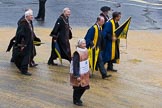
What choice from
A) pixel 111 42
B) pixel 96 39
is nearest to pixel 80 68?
pixel 96 39

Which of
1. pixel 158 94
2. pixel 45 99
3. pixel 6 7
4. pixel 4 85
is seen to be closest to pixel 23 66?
pixel 4 85

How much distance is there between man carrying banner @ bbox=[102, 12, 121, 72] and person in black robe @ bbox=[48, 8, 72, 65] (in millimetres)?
1086

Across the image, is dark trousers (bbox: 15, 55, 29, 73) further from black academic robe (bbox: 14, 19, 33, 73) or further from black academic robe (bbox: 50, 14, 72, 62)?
black academic robe (bbox: 50, 14, 72, 62)

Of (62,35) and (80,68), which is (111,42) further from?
(80,68)

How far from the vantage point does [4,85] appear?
40.2 feet

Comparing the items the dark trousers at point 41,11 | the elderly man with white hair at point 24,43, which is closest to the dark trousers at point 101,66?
the elderly man with white hair at point 24,43

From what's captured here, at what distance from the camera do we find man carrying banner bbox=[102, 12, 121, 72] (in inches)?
558

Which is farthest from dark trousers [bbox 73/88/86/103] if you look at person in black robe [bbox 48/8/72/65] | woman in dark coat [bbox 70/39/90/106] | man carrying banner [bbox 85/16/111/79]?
person in black robe [bbox 48/8/72/65]

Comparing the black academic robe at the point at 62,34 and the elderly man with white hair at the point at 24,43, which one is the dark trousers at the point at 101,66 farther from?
the elderly man with white hair at the point at 24,43

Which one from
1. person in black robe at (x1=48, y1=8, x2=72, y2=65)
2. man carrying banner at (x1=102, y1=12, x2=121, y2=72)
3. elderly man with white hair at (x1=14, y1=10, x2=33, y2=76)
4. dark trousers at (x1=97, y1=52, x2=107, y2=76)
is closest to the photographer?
elderly man with white hair at (x1=14, y1=10, x2=33, y2=76)

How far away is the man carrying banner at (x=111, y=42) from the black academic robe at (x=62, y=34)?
108 centimetres

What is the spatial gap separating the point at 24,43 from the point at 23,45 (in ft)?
0.20

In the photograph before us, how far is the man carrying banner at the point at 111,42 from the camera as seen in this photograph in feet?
46.5

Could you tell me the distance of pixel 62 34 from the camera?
47.5 feet
